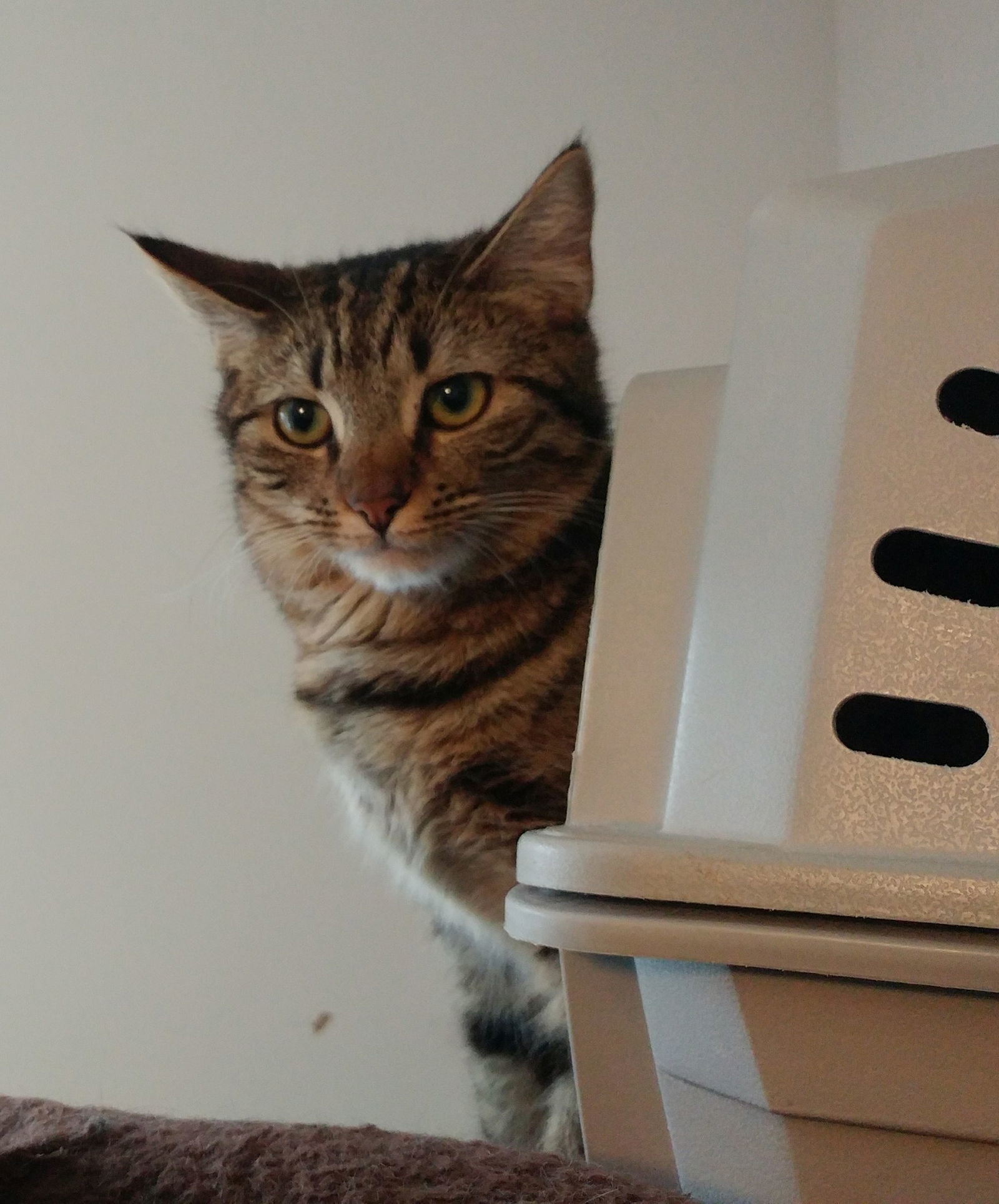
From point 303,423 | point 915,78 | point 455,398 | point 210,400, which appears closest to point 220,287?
point 303,423

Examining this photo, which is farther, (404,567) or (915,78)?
(915,78)

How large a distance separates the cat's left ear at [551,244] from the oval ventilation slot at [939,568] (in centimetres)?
52

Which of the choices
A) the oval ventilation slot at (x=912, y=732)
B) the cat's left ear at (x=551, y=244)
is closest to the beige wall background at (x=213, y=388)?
the cat's left ear at (x=551, y=244)

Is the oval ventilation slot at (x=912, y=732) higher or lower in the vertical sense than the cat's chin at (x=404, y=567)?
lower

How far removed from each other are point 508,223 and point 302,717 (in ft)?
1.59

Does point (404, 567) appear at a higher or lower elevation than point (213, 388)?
lower

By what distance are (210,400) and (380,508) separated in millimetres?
609

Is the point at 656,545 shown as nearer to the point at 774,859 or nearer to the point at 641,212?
the point at 774,859

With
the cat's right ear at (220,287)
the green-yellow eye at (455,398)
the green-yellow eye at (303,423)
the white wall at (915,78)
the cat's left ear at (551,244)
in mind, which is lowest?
the green-yellow eye at (303,423)

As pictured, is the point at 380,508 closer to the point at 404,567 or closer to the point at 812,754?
the point at 404,567

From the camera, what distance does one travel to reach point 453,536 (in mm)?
817

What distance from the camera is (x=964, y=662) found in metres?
0.42

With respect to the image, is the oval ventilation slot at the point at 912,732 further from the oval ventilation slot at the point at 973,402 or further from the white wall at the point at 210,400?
the white wall at the point at 210,400

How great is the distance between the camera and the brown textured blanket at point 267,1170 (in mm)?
437
